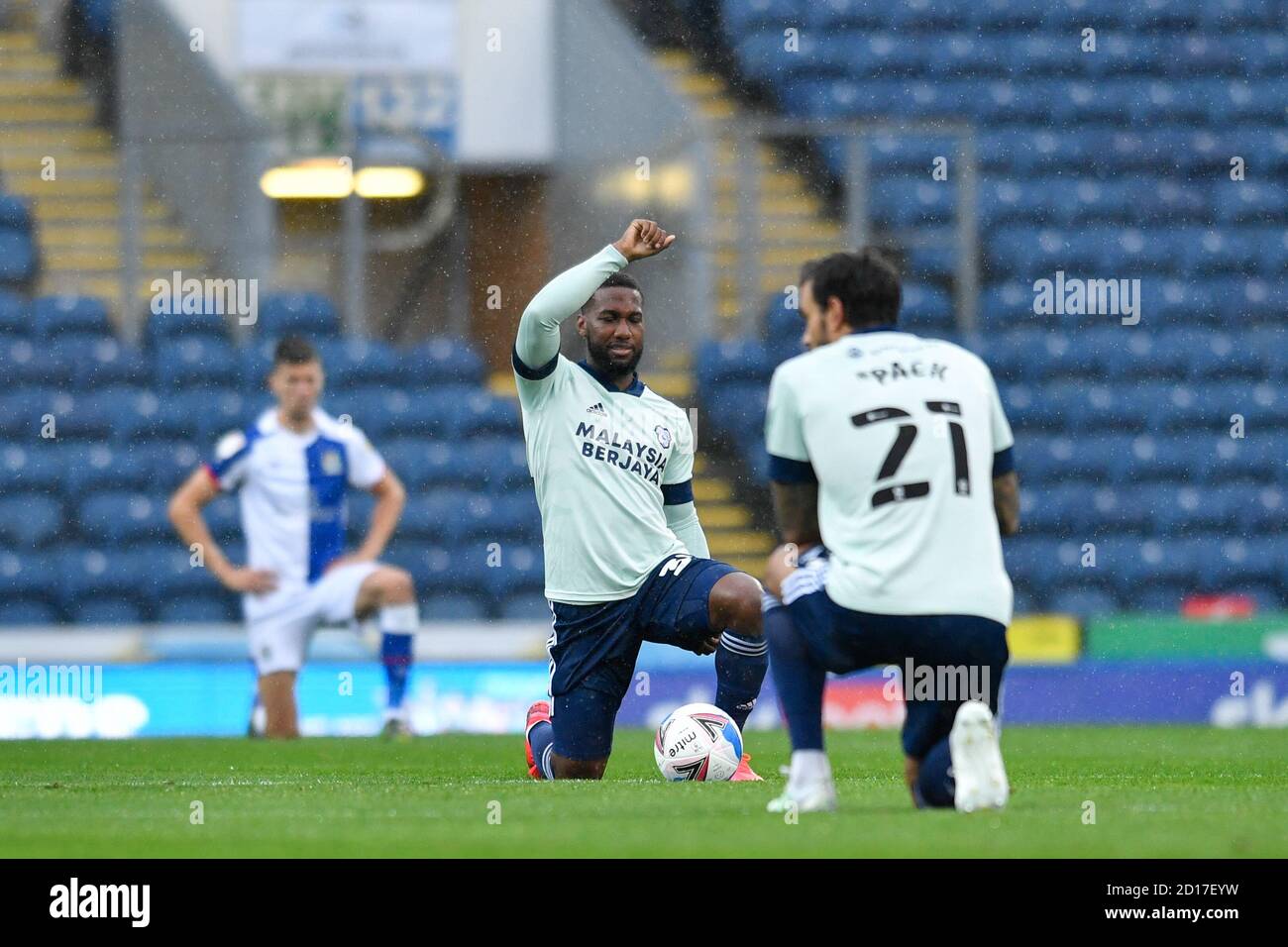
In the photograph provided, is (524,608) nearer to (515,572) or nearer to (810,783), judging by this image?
(515,572)

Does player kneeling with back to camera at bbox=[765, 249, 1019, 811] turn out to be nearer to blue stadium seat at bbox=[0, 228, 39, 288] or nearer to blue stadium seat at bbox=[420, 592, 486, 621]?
blue stadium seat at bbox=[420, 592, 486, 621]

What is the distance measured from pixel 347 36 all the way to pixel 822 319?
993 centimetres

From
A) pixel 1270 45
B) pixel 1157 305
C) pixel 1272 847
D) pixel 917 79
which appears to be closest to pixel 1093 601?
pixel 1157 305

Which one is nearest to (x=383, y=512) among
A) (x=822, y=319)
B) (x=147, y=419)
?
(x=147, y=419)

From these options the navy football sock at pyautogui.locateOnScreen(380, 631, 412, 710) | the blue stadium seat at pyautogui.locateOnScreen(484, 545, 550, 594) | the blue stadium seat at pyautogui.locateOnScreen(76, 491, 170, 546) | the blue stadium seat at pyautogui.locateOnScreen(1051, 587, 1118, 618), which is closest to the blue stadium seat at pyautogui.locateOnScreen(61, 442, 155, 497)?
the blue stadium seat at pyautogui.locateOnScreen(76, 491, 170, 546)

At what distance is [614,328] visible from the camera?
750 centimetres

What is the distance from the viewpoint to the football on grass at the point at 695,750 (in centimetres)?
725

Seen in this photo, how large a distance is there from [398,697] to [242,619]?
7.34ft

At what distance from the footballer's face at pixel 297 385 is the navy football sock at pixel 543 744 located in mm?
3528

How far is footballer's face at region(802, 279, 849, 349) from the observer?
537 centimetres

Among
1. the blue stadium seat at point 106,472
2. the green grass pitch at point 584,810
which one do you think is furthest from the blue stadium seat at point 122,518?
the green grass pitch at point 584,810

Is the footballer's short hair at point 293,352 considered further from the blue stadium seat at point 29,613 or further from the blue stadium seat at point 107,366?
the blue stadium seat at point 107,366

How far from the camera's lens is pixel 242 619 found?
12875mm

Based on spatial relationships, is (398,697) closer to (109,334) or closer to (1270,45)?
(109,334)
